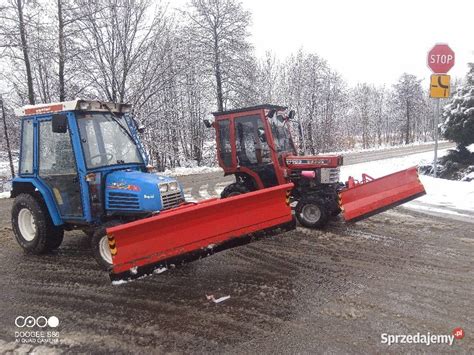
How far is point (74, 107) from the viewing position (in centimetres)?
550

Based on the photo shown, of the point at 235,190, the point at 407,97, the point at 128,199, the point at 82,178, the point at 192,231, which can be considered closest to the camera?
the point at 192,231

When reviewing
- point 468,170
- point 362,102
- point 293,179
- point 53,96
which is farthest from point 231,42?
point 362,102

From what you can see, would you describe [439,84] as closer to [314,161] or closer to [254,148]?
[314,161]

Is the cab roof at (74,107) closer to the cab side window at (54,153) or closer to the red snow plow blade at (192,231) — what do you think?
the cab side window at (54,153)

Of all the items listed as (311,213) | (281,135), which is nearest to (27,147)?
(281,135)

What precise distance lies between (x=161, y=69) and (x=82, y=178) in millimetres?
14651

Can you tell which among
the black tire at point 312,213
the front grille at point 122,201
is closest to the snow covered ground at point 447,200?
the black tire at point 312,213

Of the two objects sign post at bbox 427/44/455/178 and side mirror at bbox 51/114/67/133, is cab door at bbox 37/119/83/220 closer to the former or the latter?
side mirror at bbox 51/114/67/133

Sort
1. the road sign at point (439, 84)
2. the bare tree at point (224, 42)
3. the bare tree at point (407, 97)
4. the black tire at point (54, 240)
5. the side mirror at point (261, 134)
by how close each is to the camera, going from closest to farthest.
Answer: the black tire at point (54, 240) < the side mirror at point (261, 134) < the road sign at point (439, 84) < the bare tree at point (224, 42) < the bare tree at point (407, 97)

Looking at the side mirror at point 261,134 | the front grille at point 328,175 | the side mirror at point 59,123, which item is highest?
the side mirror at point 59,123

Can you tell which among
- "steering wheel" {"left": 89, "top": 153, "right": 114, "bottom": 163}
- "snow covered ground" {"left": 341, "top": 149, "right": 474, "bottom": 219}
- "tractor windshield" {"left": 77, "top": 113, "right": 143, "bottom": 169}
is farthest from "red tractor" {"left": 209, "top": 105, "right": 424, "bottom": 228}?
"steering wheel" {"left": 89, "top": 153, "right": 114, "bottom": 163}

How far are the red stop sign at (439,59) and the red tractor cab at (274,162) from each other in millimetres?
4923

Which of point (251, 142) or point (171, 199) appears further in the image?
point (251, 142)

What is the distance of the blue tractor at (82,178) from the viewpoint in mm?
5375
